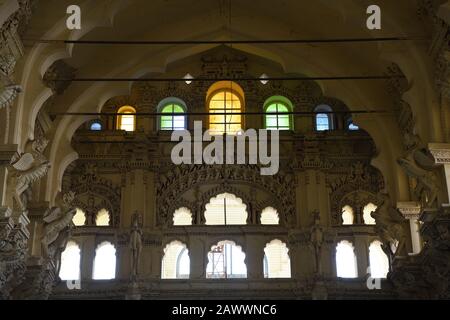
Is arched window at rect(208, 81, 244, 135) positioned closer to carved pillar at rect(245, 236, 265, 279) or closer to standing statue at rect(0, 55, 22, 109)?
carved pillar at rect(245, 236, 265, 279)

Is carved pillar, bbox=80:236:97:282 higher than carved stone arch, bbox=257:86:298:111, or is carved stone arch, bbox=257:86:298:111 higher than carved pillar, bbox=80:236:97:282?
carved stone arch, bbox=257:86:298:111

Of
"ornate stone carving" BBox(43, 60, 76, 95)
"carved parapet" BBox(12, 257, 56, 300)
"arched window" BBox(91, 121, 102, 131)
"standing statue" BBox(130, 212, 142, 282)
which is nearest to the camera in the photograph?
"carved parapet" BBox(12, 257, 56, 300)

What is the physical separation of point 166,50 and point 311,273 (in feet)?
24.2

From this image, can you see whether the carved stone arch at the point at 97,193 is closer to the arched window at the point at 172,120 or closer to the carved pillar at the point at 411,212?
the arched window at the point at 172,120

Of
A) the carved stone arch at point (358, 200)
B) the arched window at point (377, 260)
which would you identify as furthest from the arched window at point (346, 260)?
the carved stone arch at point (358, 200)

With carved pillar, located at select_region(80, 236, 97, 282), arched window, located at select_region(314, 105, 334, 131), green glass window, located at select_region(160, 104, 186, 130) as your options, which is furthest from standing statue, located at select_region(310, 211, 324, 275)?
carved pillar, located at select_region(80, 236, 97, 282)

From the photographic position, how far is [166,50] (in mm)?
21141

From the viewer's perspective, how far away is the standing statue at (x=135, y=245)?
22000 millimetres

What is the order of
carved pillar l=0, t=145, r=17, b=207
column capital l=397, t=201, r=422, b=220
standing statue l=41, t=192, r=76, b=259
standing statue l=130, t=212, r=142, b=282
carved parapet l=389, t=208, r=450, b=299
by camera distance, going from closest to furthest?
1. carved parapet l=389, t=208, r=450, b=299
2. carved pillar l=0, t=145, r=17, b=207
3. standing statue l=41, t=192, r=76, b=259
4. column capital l=397, t=201, r=422, b=220
5. standing statue l=130, t=212, r=142, b=282

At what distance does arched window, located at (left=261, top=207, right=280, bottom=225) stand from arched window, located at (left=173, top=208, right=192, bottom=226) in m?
2.18

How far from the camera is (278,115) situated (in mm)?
24703

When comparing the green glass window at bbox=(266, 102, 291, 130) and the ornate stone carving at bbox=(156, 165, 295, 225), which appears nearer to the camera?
the ornate stone carving at bbox=(156, 165, 295, 225)

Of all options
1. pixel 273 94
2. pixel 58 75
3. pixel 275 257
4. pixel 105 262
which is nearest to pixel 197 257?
pixel 275 257

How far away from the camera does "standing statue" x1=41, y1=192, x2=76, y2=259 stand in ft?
61.1
